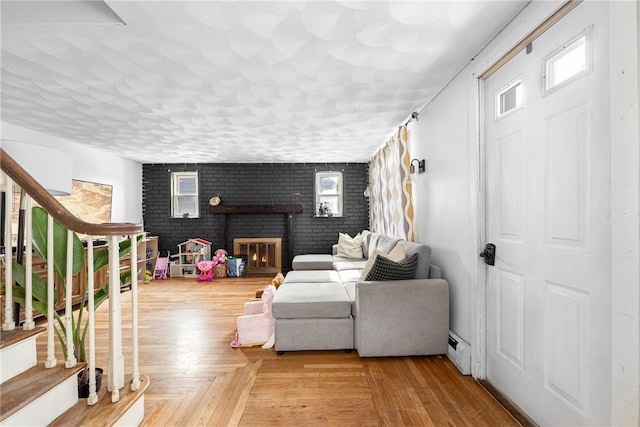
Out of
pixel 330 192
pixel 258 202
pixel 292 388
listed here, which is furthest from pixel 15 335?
pixel 330 192

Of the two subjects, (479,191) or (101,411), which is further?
(479,191)

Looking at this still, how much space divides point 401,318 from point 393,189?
230 centimetres

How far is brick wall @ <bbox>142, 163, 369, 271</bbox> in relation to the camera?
6.43 m

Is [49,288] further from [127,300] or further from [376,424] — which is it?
[127,300]

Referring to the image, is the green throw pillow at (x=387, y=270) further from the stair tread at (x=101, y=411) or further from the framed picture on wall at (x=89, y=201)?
the framed picture on wall at (x=89, y=201)

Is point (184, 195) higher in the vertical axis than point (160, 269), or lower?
higher

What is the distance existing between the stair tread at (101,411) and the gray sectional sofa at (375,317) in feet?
3.98

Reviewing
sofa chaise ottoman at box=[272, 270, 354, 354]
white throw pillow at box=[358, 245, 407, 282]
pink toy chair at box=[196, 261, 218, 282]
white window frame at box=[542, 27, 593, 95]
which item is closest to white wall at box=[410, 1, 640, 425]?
white window frame at box=[542, 27, 593, 95]

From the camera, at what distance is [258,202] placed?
6473 mm

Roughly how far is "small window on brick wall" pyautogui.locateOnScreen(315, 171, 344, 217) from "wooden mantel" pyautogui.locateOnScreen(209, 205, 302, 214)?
535mm

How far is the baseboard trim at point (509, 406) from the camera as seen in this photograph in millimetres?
1738

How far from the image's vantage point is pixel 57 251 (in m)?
1.60

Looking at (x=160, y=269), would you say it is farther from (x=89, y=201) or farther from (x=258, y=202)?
(x=258, y=202)

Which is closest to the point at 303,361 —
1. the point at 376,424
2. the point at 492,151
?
the point at 376,424
